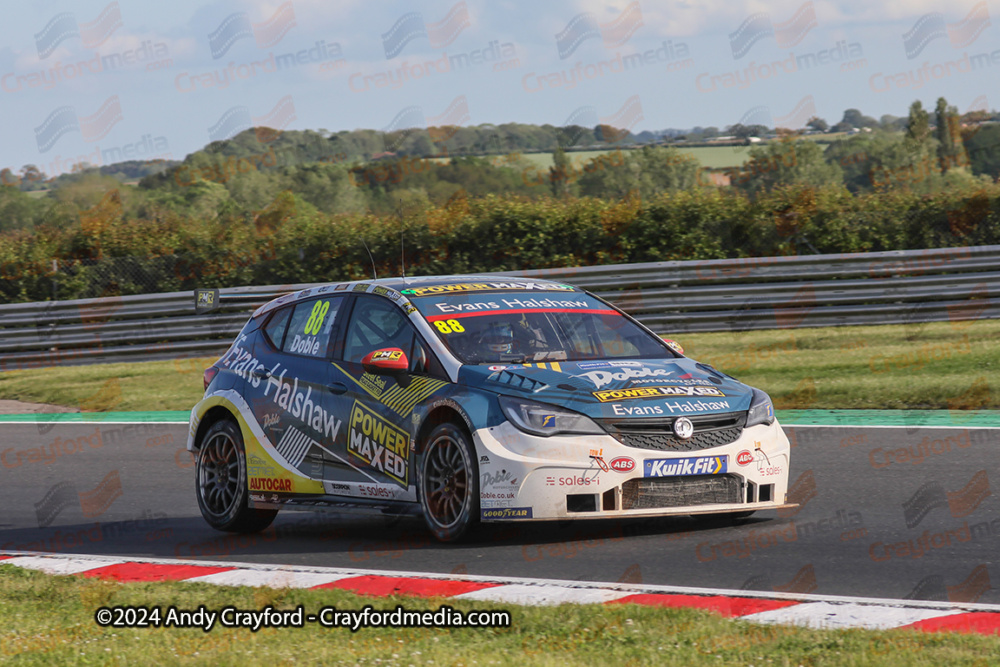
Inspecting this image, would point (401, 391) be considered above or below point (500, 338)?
below

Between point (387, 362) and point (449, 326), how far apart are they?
0.51 meters

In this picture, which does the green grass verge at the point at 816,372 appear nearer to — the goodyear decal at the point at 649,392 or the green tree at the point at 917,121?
the goodyear decal at the point at 649,392

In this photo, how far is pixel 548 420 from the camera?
269 inches

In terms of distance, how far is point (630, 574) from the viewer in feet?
20.5

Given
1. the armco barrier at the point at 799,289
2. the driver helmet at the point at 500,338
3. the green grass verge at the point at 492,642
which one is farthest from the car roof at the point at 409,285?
the armco barrier at the point at 799,289

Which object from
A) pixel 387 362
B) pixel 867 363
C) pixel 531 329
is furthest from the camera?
pixel 867 363

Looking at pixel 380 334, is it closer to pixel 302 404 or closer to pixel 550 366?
pixel 302 404

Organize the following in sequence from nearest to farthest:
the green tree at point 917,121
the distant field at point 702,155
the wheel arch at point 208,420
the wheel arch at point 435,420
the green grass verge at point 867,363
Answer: the wheel arch at point 435,420
the wheel arch at point 208,420
the green grass verge at point 867,363
the distant field at point 702,155
the green tree at point 917,121

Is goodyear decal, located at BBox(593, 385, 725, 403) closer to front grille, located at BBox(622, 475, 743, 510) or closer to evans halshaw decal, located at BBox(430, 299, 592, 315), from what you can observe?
front grille, located at BBox(622, 475, 743, 510)

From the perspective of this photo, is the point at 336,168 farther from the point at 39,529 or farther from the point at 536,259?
the point at 39,529

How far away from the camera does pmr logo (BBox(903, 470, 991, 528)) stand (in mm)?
7604

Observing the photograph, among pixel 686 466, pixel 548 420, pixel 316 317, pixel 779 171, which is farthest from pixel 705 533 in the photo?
pixel 779 171

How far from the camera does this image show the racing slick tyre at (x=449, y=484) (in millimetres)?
6910

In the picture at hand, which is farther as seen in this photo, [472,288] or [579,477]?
[472,288]
